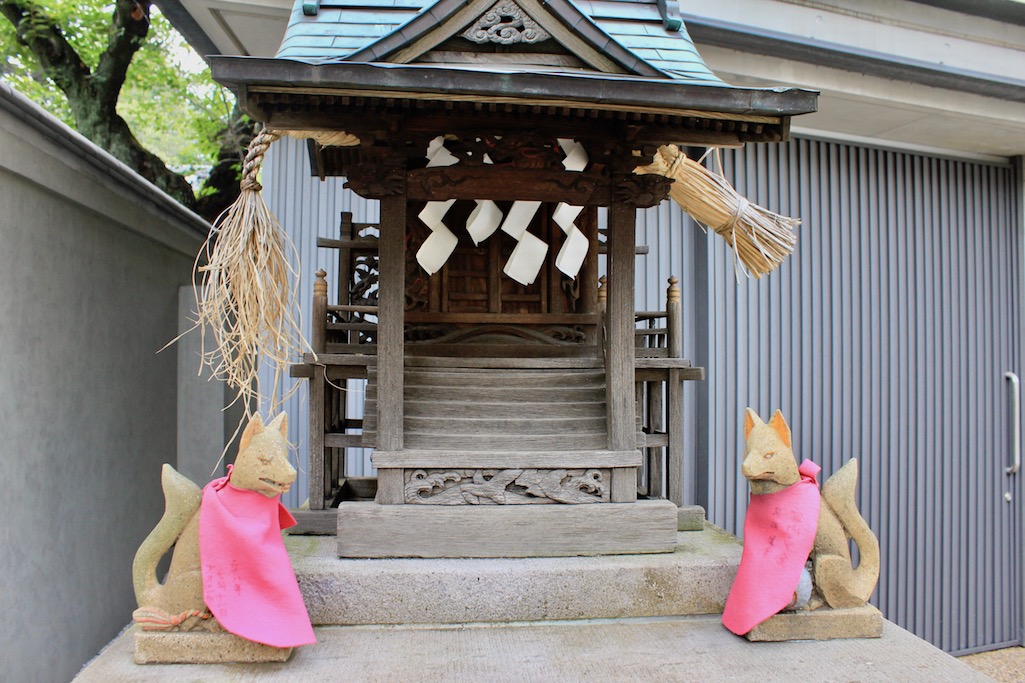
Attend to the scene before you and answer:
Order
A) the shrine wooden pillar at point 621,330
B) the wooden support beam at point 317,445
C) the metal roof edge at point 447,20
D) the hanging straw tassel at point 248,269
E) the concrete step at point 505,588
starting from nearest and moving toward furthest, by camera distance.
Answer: the metal roof edge at point 447,20 < the concrete step at point 505,588 < the hanging straw tassel at point 248,269 < the shrine wooden pillar at point 621,330 < the wooden support beam at point 317,445

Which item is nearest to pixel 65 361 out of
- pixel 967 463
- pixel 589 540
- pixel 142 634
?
pixel 142 634

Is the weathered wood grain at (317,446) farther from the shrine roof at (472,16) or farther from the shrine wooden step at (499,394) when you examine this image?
the shrine roof at (472,16)

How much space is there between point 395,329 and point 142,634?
1978 mm

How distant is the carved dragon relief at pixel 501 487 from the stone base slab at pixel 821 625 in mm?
1096

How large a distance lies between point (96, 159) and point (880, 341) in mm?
7687

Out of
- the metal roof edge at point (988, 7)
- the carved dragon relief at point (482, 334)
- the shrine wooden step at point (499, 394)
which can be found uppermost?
the metal roof edge at point (988, 7)

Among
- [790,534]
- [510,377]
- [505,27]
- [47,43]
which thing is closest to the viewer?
[790,534]

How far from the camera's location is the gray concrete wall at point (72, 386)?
14.7ft

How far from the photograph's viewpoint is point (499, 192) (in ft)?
13.7

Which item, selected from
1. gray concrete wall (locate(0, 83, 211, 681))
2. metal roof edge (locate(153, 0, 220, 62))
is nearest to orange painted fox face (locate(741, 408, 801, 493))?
gray concrete wall (locate(0, 83, 211, 681))

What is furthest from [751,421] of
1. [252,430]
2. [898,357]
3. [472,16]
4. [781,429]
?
[898,357]

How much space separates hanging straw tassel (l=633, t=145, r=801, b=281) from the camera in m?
4.72

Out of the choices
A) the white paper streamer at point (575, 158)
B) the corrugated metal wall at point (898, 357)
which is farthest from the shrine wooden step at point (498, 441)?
the corrugated metal wall at point (898, 357)

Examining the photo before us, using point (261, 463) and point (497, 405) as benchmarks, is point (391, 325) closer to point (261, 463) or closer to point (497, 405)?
point (497, 405)
